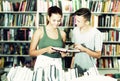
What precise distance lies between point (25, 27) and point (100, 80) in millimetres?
3532

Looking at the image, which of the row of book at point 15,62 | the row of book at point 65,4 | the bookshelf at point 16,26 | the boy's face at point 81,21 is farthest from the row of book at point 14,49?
the boy's face at point 81,21

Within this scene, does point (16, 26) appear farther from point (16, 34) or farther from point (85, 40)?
point (85, 40)

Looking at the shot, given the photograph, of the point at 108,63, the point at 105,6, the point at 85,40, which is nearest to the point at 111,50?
the point at 108,63

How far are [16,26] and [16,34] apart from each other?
155mm

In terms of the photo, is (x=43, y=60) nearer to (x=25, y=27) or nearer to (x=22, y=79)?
(x=22, y=79)

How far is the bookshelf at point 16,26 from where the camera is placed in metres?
5.10

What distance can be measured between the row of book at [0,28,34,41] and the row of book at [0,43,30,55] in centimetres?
14

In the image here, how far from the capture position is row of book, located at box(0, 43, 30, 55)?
516 centimetres

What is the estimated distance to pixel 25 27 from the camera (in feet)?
16.9

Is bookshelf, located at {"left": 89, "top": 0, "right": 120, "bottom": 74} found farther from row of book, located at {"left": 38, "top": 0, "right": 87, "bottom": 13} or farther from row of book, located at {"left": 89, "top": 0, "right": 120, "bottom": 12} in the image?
row of book, located at {"left": 38, "top": 0, "right": 87, "bottom": 13}

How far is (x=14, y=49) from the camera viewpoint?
204 inches

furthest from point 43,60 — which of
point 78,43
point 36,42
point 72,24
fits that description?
point 72,24

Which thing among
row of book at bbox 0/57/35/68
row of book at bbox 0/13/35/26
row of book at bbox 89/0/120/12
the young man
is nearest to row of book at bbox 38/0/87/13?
row of book at bbox 89/0/120/12

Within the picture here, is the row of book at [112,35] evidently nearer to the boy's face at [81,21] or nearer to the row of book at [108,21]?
the row of book at [108,21]
